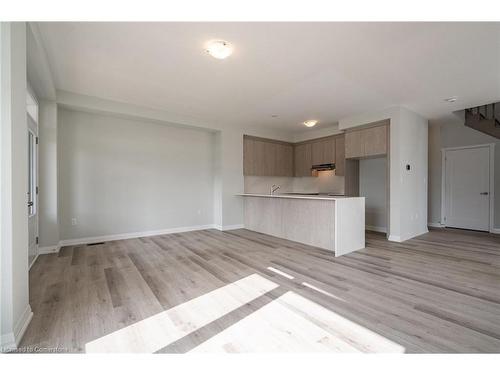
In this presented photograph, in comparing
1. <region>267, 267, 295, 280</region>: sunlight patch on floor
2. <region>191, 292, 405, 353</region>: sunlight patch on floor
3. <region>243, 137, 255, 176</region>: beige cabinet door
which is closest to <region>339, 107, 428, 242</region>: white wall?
<region>243, 137, 255, 176</region>: beige cabinet door

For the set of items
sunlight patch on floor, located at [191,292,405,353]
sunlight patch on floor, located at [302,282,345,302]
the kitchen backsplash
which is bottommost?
sunlight patch on floor, located at [302,282,345,302]

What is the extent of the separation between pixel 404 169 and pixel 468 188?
2604 millimetres

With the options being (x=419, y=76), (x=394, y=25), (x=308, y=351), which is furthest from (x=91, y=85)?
(x=419, y=76)

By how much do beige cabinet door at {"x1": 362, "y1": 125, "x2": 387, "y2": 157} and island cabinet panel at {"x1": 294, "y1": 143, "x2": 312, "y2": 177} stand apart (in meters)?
1.83

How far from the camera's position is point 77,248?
4.18 metres

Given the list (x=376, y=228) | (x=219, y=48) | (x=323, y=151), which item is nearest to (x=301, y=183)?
(x=323, y=151)

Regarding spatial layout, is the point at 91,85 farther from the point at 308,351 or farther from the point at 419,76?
the point at 419,76

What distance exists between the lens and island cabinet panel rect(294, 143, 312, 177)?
22.9 feet

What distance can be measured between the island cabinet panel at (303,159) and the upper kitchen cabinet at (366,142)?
4.67ft

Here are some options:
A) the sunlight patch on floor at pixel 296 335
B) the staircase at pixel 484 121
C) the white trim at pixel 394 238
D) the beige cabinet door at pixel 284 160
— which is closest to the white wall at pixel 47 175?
the sunlight patch on floor at pixel 296 335

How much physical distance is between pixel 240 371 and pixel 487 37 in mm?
3870

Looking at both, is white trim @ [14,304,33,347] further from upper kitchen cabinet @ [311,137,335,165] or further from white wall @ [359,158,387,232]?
white wall @ [359,158,387,232]

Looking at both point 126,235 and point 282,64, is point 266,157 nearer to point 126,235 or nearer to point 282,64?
point 282,64
